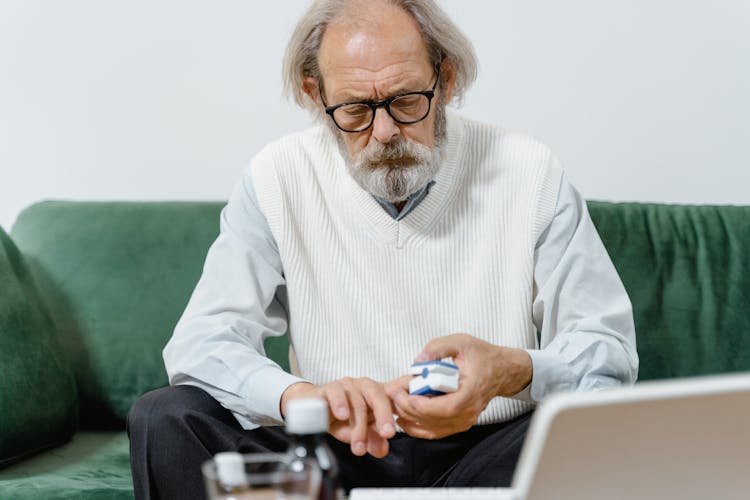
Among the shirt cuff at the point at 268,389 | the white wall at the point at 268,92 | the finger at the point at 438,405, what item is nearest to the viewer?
the finger at the point at 438,405

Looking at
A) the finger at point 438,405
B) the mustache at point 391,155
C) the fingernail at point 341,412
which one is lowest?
the finger at point 438,405

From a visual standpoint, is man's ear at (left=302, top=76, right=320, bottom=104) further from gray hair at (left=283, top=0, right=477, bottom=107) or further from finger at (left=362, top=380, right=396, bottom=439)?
finger at (left=362, top=380, right=396, bottom=439)

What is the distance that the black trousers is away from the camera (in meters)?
1.42

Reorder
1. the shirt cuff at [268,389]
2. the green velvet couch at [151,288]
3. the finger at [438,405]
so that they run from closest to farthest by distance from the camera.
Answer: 1. the finger at [438,405]
2. the shirt cuff at [268,389]
3. the green velvet couch at [151,288]

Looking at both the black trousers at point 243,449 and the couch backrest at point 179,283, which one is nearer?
the black trousers at point 243,449

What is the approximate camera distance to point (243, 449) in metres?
1.50

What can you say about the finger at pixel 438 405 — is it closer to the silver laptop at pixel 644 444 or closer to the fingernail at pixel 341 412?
the fingernail at pixel 341 412

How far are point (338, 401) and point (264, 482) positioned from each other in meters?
0.53

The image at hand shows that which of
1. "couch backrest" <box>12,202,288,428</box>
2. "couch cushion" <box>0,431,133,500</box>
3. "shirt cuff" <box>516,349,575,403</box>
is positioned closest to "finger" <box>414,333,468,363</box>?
"shirt cuff" <box>516,349,575,403</box>

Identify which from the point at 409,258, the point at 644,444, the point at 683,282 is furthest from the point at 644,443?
the point at 683,282

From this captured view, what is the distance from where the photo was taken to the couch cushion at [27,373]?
73.8 inches

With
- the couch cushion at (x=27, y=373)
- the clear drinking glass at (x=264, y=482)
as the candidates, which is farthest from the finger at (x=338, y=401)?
the couch cushion at (x=27, y=373)

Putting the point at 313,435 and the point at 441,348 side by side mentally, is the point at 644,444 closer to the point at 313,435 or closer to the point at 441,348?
the point at 313,435

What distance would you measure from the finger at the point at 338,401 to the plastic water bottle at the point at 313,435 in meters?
0.42
